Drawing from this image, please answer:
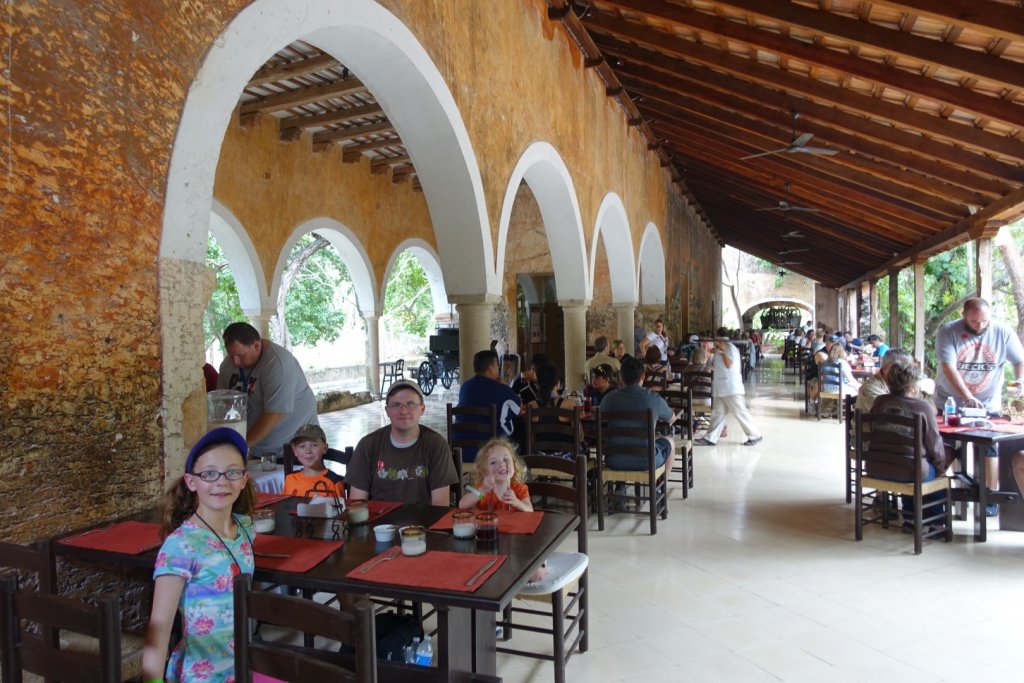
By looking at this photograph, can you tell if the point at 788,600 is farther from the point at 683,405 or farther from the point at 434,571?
the point at 683,405

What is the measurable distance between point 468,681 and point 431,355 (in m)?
12.5

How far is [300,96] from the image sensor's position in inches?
338

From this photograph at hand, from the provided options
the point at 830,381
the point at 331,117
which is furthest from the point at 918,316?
the point at 331,117

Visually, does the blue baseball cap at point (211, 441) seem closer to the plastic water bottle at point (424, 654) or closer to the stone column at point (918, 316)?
the plastic water bottle at point (424, 654)

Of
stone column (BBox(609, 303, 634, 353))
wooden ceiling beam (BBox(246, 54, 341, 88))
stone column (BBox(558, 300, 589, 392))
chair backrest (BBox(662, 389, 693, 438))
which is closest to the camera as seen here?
chair backrest (BBox(662, 389, 693, 438))

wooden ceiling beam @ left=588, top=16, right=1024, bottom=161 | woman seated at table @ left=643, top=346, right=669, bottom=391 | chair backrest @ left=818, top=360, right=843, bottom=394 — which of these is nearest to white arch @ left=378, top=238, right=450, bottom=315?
woman seated at table @ left=643, top=346, right=669, bottom=391

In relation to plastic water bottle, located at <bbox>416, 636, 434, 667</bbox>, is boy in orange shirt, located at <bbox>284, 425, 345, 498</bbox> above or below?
above

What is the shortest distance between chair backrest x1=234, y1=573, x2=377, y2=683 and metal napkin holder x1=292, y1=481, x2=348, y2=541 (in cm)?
67

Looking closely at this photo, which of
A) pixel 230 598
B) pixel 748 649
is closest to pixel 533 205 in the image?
pixel 748 649

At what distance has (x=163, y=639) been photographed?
1.74 m

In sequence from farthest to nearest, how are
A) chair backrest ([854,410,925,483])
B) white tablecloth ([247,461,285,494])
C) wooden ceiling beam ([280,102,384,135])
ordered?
wooden ceiling beam ([280,102,384,135]) < chair backrest ([854,410,925,483]) < white tablecloth ([247,461,285,494])

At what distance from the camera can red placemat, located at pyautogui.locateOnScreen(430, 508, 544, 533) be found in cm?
241

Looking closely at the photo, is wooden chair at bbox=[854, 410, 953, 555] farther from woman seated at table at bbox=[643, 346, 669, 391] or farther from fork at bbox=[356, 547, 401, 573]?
woman seated at table at bbox=[643, 346, 669, 391]

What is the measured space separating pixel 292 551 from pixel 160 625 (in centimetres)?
48
